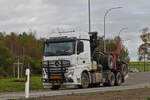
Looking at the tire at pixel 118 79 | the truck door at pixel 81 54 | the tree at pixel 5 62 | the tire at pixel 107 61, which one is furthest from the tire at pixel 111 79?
the tree at pixel 5 62

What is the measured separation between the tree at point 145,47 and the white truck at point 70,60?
77.4 meters

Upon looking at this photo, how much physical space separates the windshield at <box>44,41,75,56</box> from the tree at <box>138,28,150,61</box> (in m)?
79.9

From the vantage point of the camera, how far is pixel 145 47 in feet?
339

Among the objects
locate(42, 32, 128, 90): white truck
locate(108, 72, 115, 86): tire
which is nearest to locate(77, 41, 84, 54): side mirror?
locate(42, 32, 128, 90): white truck

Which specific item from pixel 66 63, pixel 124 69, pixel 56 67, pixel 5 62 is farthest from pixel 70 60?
pixel 5 62

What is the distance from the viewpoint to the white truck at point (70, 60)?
23188mm

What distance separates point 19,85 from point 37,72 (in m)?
25.4

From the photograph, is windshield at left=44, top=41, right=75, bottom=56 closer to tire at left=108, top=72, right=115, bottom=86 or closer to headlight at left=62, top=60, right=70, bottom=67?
headlight at left=62, top=60, right=70, bottom=67

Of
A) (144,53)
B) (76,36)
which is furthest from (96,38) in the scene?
(144,53)

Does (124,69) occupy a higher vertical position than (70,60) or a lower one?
lower

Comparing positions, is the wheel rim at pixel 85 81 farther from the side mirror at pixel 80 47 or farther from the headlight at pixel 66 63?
the headlight at pixel 66 63

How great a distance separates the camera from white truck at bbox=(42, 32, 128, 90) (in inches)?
913

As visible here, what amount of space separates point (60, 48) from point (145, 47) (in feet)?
270

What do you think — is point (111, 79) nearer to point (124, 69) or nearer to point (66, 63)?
point (124, 69)
